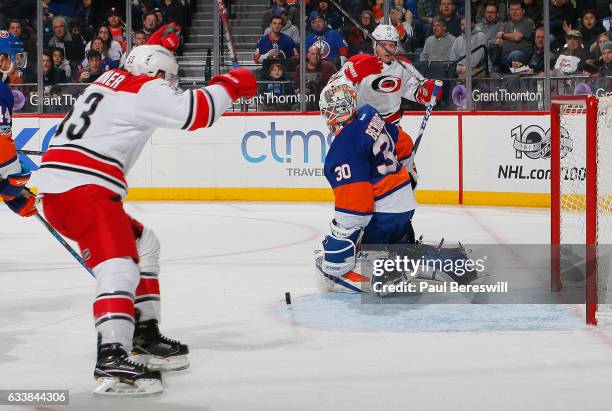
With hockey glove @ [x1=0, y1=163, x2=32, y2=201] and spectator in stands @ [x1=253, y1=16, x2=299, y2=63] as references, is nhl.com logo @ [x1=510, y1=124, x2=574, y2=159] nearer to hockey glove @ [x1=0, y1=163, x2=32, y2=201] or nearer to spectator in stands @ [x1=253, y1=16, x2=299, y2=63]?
spectator in stands @ [x1=253, y1=16, x2=299, y2=63]

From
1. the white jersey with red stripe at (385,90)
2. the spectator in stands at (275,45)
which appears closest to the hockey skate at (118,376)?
the white jersey with red stripe at (385,90)

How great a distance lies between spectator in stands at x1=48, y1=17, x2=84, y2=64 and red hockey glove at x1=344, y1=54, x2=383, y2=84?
489 centimetres

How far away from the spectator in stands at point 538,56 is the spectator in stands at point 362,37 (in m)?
1.43

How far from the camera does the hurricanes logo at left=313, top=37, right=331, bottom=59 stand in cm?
955

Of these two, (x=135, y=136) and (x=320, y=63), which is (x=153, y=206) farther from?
(x=135, y=136)

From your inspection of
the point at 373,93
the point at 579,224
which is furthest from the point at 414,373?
the point at 579,224

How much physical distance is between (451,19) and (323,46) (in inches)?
46.5

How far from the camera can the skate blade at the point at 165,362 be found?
3.40m

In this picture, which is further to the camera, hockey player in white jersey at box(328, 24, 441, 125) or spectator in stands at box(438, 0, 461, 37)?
spectator in stands at box(438, 0, 461, 37)

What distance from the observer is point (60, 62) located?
9.99 metres

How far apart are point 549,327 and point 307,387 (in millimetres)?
1272

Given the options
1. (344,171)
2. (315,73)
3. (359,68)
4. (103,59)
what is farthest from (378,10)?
(344,171)

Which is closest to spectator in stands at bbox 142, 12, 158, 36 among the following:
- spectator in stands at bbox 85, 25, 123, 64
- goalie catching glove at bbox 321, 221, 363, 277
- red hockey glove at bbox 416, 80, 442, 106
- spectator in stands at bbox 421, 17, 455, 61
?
spectator in stands at bbox 85, 25, 123, 64

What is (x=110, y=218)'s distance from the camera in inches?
124
